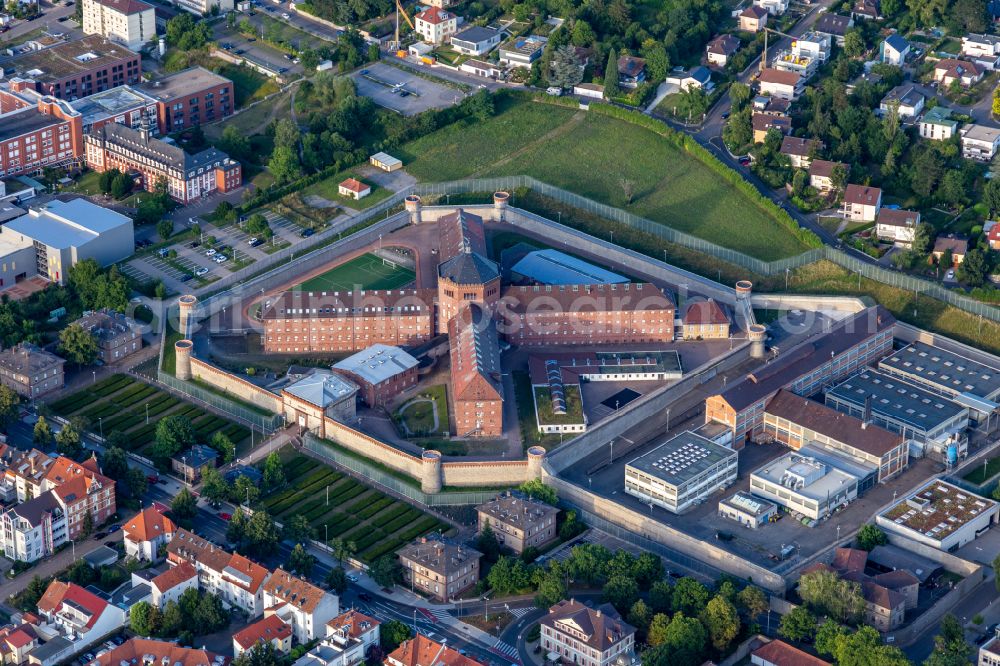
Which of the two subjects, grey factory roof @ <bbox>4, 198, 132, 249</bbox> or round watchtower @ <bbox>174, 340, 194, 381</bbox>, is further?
grey factory roof @ <bbox>4, 198, 132, 249</bbox>

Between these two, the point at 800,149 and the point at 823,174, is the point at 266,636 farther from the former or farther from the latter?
the point at 800,149

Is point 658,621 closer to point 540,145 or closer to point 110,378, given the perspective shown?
point 110,378

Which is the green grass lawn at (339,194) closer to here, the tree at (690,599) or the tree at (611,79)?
the tree at (611,79)

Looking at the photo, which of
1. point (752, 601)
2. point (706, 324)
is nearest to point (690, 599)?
point (752, 601)

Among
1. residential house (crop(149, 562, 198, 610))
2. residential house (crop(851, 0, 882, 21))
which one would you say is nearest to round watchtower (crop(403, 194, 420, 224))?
residential house (crop(149, 562, 198, 610))

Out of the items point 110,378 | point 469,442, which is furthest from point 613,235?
point 110,378

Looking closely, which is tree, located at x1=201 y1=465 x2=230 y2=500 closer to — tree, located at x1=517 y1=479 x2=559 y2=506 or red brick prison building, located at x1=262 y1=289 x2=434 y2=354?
red brick prison building, located at x1=262 y1=289 x2=434 y2=354
